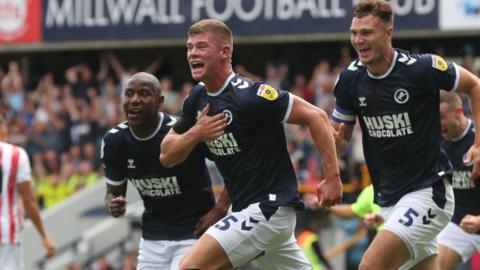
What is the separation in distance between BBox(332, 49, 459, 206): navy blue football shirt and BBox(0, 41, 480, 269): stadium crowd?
8.89 m

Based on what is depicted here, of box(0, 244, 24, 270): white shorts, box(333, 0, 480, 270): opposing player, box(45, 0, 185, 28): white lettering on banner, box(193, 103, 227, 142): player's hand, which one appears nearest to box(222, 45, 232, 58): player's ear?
box(193, 103, 227, 142): player's hand

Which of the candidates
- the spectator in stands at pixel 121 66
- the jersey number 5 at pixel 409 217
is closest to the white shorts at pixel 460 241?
the jersey number 5 at pixel 409 217

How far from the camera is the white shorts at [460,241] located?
34.8ft

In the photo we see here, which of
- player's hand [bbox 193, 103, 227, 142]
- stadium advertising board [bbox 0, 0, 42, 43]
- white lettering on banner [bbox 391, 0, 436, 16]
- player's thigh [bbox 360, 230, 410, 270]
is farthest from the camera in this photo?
stadium advertising board [bbox 0, 0, 42, 43]

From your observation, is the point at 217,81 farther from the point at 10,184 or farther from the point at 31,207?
the point at 10,184

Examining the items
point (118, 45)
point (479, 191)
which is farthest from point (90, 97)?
point (479, 191)

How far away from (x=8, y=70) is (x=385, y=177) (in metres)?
18.9

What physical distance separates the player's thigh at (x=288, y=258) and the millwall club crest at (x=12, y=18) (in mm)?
16049

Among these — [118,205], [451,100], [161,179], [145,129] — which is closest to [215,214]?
[161,179]

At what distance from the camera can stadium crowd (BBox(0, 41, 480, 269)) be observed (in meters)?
19.1

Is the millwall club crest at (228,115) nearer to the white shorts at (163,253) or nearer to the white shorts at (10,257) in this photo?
the white shorts at (163,253)

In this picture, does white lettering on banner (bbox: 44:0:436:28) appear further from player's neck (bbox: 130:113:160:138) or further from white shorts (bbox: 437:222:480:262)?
player's neck (bbox: 130:113:160:138)

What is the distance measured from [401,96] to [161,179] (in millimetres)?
2066

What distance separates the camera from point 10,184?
450 inches
